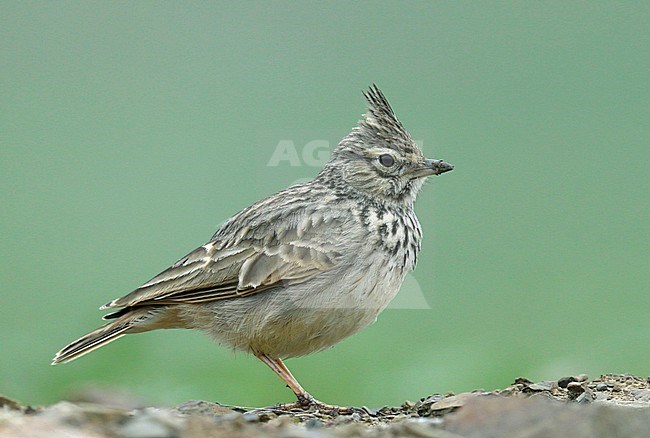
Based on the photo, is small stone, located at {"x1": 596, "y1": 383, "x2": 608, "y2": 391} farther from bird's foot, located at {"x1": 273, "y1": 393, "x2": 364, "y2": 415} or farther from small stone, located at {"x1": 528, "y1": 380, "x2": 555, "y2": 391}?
bird's foot, located at {"x1": 273, "y1": 393, "x2": 364, "y2": 415}

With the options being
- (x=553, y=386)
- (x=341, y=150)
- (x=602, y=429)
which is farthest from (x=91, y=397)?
(x=602, y=429)

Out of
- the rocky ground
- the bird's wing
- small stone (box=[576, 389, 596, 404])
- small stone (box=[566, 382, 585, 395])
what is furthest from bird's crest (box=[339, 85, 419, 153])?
the rocky ground

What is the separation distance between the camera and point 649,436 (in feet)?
12.7

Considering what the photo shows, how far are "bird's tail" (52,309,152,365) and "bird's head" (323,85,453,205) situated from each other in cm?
189

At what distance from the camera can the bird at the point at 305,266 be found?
639 centimetres

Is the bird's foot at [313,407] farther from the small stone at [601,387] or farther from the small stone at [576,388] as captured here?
the small stone at [601,387]

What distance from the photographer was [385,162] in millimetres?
7188

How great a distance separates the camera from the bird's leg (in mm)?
6348

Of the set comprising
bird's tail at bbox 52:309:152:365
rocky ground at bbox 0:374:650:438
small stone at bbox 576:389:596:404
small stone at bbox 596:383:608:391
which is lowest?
rocky ground at bbox 0:374:650:438

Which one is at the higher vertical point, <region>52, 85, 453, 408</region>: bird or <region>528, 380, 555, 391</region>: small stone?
<region>52, 85, 453, 408</region>: bird

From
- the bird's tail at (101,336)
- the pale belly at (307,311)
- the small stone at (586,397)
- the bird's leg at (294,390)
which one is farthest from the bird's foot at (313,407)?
the small stone at (586,397)

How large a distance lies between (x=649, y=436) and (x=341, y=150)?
13.4 ft

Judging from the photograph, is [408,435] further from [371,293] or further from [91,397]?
[91,397]

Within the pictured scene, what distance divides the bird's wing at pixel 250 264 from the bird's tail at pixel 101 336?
10 cm
